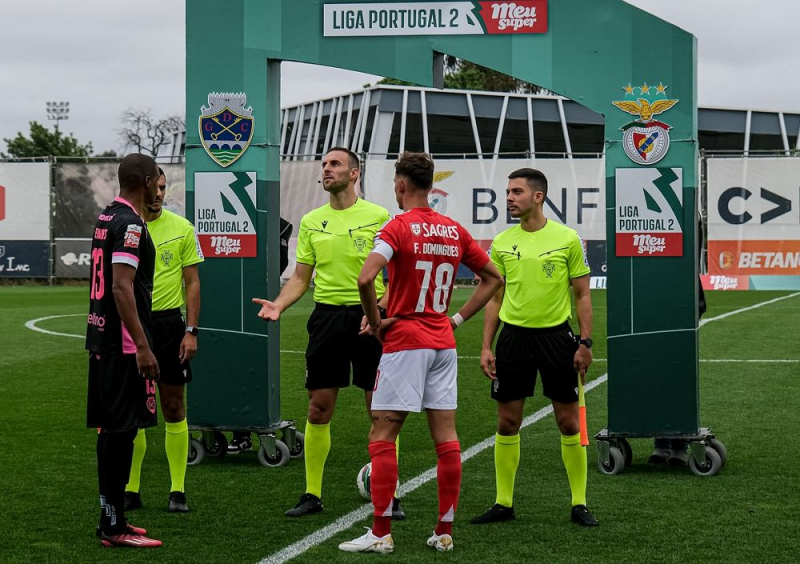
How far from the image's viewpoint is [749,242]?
30562 millimetres

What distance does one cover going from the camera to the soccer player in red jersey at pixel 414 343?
5.71m

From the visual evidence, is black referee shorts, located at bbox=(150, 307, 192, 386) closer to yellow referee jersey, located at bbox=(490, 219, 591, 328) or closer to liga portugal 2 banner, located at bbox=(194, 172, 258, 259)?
liga portugal 2 banner, located at bbox=(194, 172, 258, 259)

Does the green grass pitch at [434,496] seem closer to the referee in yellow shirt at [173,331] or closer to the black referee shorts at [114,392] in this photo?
the referee in yellow shirt at [173,331]

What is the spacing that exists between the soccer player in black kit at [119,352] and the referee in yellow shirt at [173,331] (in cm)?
87

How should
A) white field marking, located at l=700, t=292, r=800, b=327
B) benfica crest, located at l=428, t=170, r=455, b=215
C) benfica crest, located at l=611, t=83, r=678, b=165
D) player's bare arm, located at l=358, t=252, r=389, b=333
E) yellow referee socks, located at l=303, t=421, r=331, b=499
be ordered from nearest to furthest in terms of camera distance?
player's bare arm, located at l=358, t=252, r=389, b=333, yellow referee socks, located at l=303, t=421, r=331, b=499, benfica crest, located at l=611, t=83, r=678, b=165, white field marking, located at l=700, t=292, r=800, b=327, benfica crest, located at l=428, t=170, r=455, b=215

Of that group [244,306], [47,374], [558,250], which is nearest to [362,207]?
[558,250]

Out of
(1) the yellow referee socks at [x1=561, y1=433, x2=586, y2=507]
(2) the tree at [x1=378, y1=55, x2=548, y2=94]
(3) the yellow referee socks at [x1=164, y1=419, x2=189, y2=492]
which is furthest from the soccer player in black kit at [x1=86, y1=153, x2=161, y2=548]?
(2) the tree at [x1=378, y1=55, x2=548, y2=94]

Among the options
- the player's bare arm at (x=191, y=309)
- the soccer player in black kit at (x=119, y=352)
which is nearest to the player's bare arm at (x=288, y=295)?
the player's bare arm at (x=191, y=309)

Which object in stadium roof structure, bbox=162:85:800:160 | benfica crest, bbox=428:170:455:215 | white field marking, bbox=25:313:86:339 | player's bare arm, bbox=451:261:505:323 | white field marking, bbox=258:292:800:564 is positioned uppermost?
stadium roof structure, bbox=162:85:800:160

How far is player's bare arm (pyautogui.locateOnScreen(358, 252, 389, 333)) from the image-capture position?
18.0 feet

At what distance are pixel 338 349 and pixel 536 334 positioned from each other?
3.91 feet

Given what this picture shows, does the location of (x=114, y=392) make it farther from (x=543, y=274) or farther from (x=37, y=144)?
(x=37, y=144)

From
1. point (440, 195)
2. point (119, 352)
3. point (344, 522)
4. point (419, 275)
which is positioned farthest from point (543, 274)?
point (440, 195)

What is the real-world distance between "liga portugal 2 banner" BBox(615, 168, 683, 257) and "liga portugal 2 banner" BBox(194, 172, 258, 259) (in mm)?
2635
